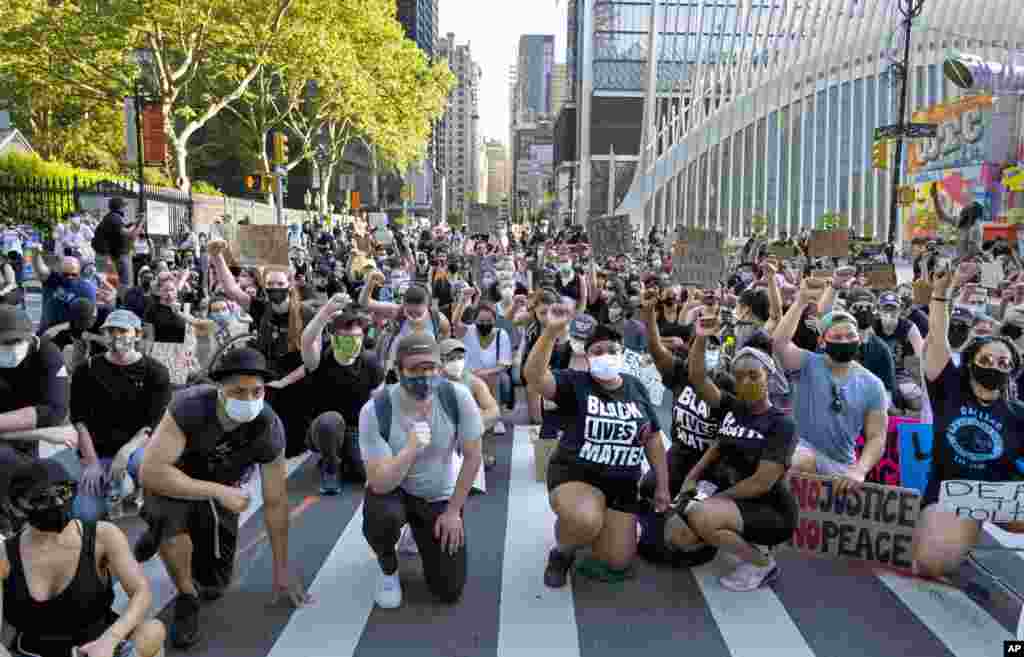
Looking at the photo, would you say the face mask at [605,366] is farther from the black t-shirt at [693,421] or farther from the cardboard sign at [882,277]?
the cardboard sign at [882,277]

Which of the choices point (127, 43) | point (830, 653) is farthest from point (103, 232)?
point (127, 43)

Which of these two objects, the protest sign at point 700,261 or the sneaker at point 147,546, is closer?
the sneaker at point 147,546

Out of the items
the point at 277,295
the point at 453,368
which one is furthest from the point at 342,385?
the point at 453,368

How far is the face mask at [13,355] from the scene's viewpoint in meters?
5.51

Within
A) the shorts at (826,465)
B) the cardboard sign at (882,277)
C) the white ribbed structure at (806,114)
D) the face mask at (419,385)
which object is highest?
the white ribbed structure at (806,114)

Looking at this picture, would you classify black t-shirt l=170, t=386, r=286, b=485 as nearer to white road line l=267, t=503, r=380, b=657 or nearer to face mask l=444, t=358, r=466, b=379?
white road line l=267, t=503, r=380, b=657

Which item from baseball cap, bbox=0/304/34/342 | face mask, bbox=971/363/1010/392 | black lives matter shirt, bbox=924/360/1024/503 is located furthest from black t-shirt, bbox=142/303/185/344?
face mask, bbox=971/363/1010/392

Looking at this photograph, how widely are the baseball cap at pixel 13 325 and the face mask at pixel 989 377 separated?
561 centimetres

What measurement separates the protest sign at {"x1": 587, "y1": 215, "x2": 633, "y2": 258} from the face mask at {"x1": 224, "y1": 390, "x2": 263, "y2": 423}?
11.7 meters

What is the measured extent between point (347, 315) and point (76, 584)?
14.2ft

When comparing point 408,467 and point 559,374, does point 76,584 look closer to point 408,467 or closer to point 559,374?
point 408,467

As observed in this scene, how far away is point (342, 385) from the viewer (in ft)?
26.1

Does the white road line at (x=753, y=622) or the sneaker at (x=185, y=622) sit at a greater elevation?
the sneaker at (x=185, y=622)

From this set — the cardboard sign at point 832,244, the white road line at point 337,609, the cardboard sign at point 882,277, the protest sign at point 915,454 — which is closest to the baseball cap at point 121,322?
the white road line at point 337,609
